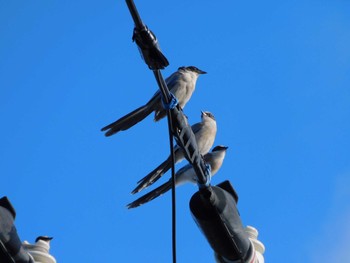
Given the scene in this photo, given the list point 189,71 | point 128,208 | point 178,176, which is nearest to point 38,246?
point 128,208

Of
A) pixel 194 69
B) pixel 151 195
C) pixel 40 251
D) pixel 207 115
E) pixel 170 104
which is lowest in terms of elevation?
pixel 40 251

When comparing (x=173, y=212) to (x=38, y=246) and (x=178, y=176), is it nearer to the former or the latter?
(x=38, y=246)

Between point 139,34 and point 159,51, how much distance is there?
12cm

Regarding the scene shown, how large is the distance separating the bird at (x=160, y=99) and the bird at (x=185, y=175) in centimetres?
82

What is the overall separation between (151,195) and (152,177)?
0.78 meters

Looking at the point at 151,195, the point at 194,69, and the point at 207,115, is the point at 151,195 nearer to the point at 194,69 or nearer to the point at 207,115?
the point at 207,115

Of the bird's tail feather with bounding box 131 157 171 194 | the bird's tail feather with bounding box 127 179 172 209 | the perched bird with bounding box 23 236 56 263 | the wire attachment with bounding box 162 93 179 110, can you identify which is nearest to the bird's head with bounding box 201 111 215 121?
the bird's tail feather with bounding box 127 179 172 209

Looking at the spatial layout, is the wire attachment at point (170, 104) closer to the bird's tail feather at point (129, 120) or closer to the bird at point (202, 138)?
the bird's tail feather at point (129, 120)

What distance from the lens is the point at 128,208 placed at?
30.4 ft

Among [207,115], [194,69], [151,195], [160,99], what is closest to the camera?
[160,99]

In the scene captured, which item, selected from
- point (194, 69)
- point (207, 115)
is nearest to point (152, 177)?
point (207, 115)

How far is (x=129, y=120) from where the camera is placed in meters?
9.06

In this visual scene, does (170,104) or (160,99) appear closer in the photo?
(170,104)

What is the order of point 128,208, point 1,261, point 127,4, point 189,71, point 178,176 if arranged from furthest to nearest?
point 189,71 < point 178,176 < point 128,208 < point 1,261 < point 127,4
